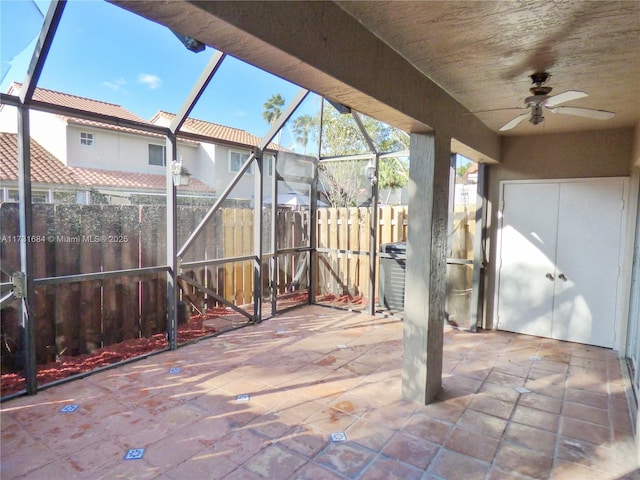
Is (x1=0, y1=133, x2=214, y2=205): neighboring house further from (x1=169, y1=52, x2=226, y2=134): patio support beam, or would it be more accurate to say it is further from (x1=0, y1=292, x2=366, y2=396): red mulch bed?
(x1=0, y1=292, x2=366, y2=396): red mulch bed

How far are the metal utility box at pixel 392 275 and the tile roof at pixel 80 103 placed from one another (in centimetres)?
369

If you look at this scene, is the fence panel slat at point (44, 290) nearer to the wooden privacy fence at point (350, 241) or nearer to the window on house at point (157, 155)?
the window on house at point (157, 155)

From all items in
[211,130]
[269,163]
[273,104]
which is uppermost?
[273,104]

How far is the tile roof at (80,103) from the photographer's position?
2996mm

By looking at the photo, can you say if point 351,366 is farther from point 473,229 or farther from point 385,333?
point 473,229

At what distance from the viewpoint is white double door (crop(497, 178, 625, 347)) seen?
4.50 meters

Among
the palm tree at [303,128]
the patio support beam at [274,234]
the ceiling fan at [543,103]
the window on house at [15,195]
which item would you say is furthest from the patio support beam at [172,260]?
the palm tree at [303,128]

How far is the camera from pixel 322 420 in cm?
283

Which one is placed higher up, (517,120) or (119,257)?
(517,120)

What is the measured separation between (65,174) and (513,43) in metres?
3.90

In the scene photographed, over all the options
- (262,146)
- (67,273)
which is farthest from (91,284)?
(262,146)

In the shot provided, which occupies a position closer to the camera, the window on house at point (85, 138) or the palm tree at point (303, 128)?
the window on house at point (85, 138)

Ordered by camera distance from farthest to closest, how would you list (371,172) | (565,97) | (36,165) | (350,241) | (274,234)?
1. (350,241)
2. (371,172)
3. (274,234)
4. (36,165)
5. (565,97)

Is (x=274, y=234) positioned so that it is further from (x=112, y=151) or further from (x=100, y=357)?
(x=100, y=357)
